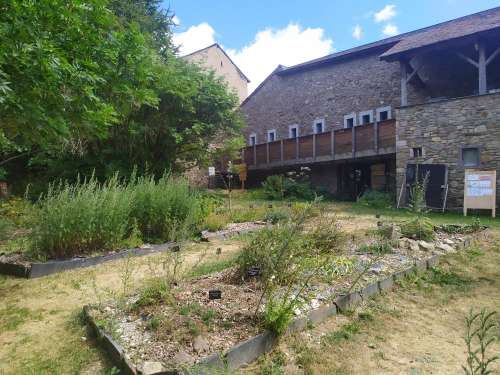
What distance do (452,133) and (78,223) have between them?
1079cm

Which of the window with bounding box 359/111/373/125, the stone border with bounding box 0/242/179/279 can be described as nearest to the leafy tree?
the stone border with bounding box 0/242/179/279

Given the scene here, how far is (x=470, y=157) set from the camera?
11.2m

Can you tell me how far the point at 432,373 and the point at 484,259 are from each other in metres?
3.19

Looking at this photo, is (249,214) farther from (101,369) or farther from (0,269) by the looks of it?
(101,369)

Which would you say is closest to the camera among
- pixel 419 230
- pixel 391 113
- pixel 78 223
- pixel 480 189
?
pixel 78 223

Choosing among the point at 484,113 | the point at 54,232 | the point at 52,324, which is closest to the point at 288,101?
the point at 484,113

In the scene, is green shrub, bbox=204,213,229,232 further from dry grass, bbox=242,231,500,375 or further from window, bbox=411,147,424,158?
window, bbox=411,147,424,158

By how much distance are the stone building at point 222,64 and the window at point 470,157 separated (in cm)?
1535

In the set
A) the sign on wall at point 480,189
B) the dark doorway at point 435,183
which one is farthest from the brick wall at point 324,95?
the sign on wall at point 480,189

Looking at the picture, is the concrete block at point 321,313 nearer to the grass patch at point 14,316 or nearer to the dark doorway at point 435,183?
the grass patch at point 14,316

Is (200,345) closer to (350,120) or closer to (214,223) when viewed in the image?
(214,223)

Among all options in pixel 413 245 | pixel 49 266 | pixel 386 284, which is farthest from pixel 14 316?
pixel 413 245

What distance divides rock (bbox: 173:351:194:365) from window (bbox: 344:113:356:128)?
16.9m

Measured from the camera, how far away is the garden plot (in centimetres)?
255
